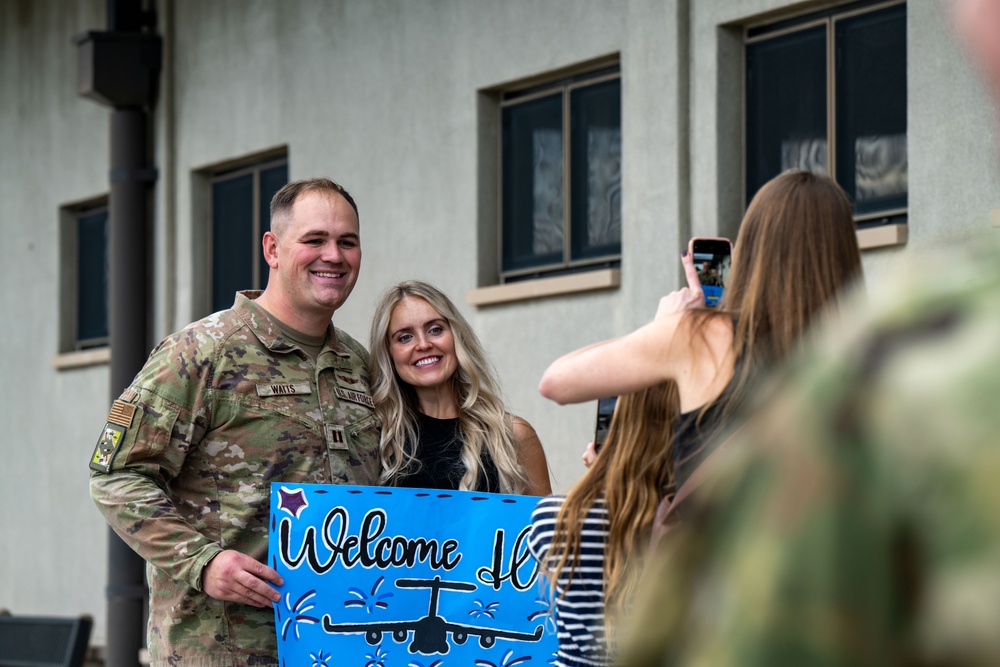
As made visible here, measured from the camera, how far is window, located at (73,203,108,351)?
12344 mm

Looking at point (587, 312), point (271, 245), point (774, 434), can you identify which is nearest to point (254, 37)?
point (587, 312)

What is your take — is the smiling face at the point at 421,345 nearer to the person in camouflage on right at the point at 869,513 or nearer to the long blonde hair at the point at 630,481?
the long blonde hair at the point at 630,481

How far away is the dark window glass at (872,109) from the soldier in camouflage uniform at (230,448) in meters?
3.49

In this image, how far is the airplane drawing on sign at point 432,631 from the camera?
12.6 feet

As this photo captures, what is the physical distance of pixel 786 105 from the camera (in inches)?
285

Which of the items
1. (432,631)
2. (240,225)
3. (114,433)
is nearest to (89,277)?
(240,225)

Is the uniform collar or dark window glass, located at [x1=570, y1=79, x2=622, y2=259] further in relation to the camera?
dark window glass, located at [x1=570, y1=79, x2=622, y2=259]

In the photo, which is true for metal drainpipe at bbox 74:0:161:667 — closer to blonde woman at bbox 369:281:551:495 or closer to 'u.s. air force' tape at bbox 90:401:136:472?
blonde woman at bbox 369:281:551:495

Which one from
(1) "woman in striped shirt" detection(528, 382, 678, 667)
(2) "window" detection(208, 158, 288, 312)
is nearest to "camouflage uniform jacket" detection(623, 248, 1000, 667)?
(1) "woman in striped shirt" detection(528, 382, 678, 667)

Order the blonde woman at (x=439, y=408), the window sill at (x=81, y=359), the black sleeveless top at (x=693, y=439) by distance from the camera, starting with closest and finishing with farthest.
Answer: the black sleeveless top at (x=693, y=439)
the blonde woman at (x=439, y=408)
the window sill at (x=81, y=359)

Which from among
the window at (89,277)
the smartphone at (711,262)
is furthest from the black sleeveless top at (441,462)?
the window at (89,277)

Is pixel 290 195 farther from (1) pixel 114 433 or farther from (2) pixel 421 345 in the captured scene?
(1) pixel 114 433

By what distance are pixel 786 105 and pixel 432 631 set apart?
13.8 ft

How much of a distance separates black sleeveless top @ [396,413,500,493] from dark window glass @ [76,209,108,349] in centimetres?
861
